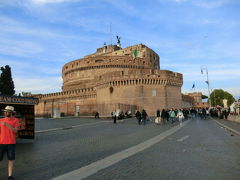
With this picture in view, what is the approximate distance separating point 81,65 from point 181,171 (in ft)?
180

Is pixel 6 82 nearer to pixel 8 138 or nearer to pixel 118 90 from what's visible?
pixel 118 90

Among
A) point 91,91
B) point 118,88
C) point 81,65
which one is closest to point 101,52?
point 81,65

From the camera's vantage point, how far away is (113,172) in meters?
4.58

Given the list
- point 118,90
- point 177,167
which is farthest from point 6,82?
point 177,167

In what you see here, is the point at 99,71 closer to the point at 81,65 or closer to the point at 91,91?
the point at 81,65

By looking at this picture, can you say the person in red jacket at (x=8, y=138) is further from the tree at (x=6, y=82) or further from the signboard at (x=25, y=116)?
the tree at (x=6, y=82)

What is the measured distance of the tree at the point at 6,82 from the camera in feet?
129

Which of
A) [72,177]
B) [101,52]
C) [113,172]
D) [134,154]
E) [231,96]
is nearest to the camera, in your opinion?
[72,177]

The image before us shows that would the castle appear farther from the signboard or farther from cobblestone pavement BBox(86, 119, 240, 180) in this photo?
cobblestone pavement BBox(86, 119, 240, 180)

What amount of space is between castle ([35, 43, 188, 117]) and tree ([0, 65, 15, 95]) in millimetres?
8353

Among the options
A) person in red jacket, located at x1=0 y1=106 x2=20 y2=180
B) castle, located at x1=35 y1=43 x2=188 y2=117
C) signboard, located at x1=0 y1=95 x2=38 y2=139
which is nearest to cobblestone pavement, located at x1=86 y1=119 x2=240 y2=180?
person in red jacket, located at x1=0 y1=106 x2=20 y2=180

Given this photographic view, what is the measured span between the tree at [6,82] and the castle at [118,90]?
8353 millimetres

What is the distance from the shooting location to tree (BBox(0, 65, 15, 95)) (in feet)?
129

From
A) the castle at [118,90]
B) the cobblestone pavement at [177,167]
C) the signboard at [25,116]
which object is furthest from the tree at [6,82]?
the cobblestone pavement at [177,167]
